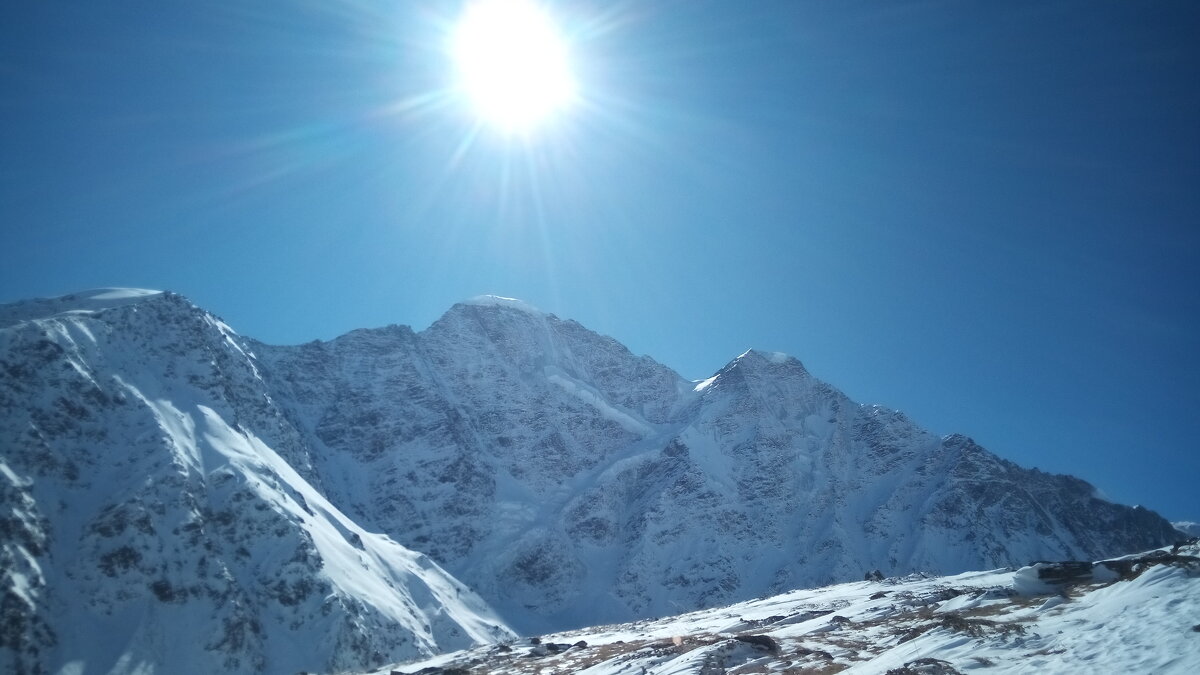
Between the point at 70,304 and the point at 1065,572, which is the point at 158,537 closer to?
the point at 70,304

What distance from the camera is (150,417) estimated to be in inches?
4626

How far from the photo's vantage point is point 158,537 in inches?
4008

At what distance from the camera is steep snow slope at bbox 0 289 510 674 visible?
90750mm

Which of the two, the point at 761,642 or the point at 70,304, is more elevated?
the point at 70,304

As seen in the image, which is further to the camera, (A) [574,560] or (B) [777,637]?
(A) [574,560]

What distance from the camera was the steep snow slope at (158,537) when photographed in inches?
3573

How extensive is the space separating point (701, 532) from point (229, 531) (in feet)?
421

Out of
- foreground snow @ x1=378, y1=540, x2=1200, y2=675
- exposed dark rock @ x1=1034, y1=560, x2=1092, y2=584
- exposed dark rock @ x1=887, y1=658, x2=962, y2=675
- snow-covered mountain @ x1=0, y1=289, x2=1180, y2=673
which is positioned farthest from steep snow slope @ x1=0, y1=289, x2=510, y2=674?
exposed dark rock @ x1=887, y1=658, x2=962, y2=675

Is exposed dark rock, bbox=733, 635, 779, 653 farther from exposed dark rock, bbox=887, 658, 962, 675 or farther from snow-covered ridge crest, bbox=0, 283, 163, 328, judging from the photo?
snow-covered ridge crest, bbox=0, 283, 163, 328

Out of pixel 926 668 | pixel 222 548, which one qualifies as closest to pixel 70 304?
pixel 222 548

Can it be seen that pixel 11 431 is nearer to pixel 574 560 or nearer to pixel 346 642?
pixel 346 642

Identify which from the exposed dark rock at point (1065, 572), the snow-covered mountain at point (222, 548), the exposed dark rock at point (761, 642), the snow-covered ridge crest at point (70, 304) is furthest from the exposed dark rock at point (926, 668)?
the snow-covered ridge crest at point (70, 304)

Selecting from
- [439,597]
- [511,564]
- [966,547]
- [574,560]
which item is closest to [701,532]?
[574,560]

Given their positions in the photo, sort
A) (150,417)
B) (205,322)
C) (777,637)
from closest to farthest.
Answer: (777,637)
(150,417)
(205,322)
